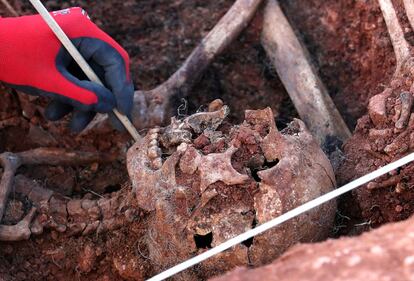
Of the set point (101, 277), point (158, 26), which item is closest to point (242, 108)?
point (158, 26)

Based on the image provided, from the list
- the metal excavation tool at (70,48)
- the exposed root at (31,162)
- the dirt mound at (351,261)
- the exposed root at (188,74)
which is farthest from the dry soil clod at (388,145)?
the exposed root at (31,162)

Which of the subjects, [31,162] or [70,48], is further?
[31,162]

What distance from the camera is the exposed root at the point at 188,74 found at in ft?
9.50

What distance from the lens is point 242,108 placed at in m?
3.14

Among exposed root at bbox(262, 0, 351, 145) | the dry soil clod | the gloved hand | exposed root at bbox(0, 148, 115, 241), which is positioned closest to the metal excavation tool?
the gloved hand

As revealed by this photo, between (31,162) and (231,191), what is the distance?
129 centimetres

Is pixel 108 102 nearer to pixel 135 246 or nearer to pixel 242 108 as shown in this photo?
pixel 135 246

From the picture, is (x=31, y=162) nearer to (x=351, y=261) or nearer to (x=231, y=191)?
(x=231, y=191)

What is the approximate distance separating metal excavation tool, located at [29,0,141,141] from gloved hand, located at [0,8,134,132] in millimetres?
44

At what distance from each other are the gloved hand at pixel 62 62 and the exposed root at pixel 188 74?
246mm

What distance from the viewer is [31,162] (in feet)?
9.45

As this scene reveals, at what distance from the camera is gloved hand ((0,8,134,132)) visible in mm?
2488

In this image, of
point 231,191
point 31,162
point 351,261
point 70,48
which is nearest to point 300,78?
point 231,191

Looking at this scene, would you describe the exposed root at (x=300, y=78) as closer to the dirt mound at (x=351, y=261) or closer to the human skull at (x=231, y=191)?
the human skull at (x=231, y=191)
